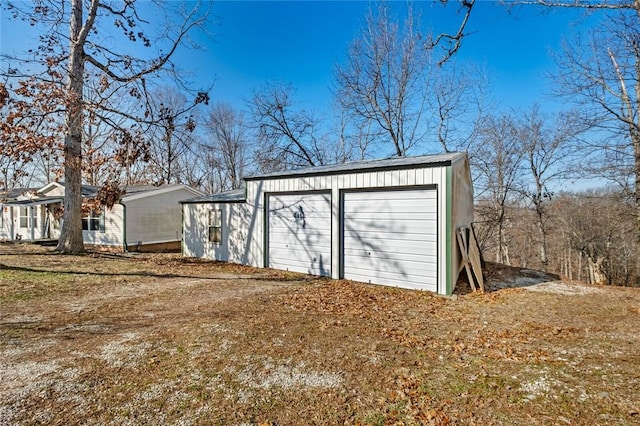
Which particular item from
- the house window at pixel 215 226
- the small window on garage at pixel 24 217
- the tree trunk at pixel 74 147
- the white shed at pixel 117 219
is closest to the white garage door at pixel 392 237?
the house window at pixel 215 226

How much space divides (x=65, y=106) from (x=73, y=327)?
33.2 ft

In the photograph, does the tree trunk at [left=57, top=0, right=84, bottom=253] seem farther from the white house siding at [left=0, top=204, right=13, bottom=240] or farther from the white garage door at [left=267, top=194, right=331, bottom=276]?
the white house siding at [left=0, top=204, right=13, bottom=240]

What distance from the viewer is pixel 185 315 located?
17.3 feet

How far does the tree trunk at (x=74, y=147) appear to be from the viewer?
1187 centimetres

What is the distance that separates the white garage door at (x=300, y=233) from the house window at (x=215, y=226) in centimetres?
283

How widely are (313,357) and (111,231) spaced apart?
15.7 meters

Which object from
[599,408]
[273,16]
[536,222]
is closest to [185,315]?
[599,408]

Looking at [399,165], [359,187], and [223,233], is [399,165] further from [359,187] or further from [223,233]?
[223,233]

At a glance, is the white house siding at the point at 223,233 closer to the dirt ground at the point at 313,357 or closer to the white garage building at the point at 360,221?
the white garage building at the point at 360,221

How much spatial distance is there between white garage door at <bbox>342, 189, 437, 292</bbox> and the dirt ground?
702 mm

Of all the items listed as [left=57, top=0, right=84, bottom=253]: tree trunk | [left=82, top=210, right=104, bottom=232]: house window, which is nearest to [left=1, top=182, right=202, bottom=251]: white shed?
[left=82, top=210, right=104, bottom=232]: house window

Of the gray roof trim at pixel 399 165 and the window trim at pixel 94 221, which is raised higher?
the gray roof trim at pixel 399 165

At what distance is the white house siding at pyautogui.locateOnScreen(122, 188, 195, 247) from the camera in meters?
15.2

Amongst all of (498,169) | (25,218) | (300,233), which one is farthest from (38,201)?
(498,169)
